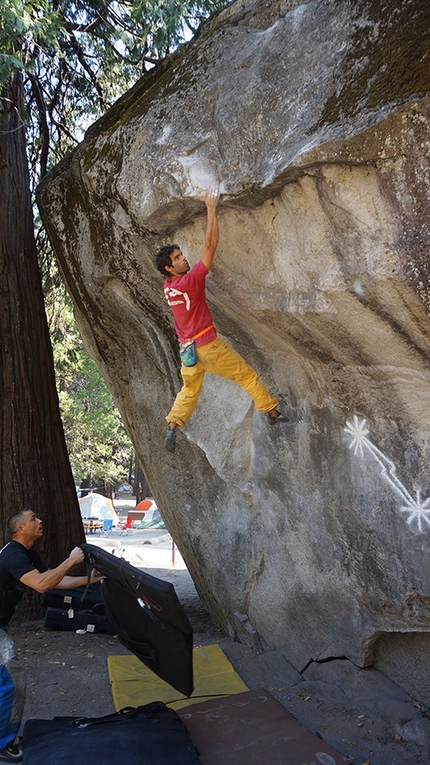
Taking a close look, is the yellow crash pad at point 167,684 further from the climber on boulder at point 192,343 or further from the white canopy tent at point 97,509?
the white canopy tent at point 97,509

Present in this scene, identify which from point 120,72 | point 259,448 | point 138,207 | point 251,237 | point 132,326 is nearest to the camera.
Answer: point 251,237

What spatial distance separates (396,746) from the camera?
197 inches

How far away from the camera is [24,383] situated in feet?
27.1

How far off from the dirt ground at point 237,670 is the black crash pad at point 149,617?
47.7 inches

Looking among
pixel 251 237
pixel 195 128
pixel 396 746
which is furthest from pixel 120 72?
pixel 396 746

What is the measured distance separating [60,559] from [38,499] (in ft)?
2.69

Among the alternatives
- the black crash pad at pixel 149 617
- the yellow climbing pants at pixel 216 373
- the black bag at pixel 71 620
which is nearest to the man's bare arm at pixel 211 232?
the yellow climbing pants at pixel 216 373

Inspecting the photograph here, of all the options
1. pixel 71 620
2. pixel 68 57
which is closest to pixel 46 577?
pixel 71 620

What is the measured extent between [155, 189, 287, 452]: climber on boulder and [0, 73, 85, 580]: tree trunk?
141 inches

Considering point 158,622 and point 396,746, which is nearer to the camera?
point 158,622

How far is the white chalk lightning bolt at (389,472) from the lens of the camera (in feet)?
15.1

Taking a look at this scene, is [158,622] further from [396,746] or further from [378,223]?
[378,223]

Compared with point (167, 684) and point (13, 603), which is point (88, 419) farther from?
point (13, 603)

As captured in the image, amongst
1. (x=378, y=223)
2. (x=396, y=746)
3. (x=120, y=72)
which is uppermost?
(x=120, y=72)
